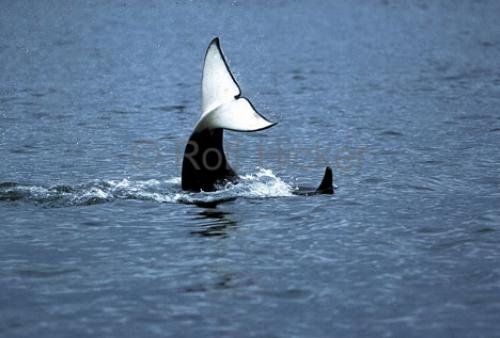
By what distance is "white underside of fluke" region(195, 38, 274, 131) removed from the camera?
Result: 513 inches

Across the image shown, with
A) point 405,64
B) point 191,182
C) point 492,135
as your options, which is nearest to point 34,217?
point 191,182

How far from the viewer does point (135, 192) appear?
15.2 metres

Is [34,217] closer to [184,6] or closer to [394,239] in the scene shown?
[394,239]

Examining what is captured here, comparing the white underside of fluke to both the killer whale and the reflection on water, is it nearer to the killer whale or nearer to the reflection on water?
the killer whale

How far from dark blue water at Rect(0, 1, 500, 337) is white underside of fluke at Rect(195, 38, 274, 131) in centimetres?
138

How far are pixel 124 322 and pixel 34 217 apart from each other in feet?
15.1

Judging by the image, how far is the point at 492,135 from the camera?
69.4 ft

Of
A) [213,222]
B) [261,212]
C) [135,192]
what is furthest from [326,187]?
Answer: [135,192]

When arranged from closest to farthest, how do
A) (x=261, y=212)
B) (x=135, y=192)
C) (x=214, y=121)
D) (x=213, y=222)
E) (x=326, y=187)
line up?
(x=213, y=222), (x=214, y=121), (x=261, y=212), (x=326, y=187), (x=135, y=192)

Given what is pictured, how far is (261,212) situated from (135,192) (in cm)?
244

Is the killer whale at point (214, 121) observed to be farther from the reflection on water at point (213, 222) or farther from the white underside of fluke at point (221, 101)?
the reflection on water at point (213, 222)

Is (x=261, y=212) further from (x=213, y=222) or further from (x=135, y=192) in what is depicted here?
(x=135, y=192)

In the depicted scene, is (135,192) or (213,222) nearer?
(213,222)

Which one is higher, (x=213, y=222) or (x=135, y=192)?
(x=135, y=192)
